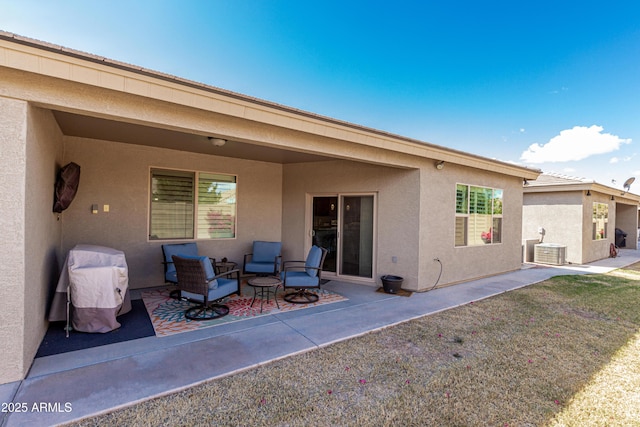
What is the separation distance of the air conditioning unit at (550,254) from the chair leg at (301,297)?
10390 mm

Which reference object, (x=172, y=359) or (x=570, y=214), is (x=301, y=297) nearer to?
(x=172, y=359)

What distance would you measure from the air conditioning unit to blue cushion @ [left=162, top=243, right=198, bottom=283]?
12.6 metres

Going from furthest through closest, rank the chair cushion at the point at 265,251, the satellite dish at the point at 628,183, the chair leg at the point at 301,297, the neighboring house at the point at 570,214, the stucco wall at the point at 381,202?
the satellite dish at the point at 628,183 < the neighboring house at the point at 570,214 < the chair cushion at the point at 265,251 < the stucco wall at the point at 381,202 < the chair leg at the point at 301,297

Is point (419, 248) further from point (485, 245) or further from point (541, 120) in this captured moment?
point (541, 120)

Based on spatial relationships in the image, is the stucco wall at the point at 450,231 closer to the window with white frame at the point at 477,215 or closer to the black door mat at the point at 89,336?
the window with white frame at the point at 477,215

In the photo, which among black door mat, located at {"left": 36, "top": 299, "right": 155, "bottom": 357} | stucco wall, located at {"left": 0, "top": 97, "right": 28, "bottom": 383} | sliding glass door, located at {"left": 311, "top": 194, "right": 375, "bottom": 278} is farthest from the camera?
sliding glass door, located at {"left": 311, "top": 194, "right": 375, "bottom": 278}

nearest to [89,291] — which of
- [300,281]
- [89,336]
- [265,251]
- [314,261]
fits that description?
[89,336]

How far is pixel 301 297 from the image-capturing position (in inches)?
240

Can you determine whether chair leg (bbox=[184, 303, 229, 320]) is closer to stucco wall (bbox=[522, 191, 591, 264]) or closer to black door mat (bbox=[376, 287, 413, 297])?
black door mat (bbox=[376, 287, 413, 297])

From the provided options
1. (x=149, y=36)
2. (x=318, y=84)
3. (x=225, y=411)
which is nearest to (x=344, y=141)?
(x=225, y=411)

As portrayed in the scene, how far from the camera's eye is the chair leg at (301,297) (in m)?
5.83

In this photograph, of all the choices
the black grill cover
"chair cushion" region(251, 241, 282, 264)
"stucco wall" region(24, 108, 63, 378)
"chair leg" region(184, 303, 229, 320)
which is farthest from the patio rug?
the black grill cover

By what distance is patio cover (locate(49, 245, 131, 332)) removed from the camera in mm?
4035

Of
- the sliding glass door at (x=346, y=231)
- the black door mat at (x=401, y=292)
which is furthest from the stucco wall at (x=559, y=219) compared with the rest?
the sliding glass door at (x=346, y=231)
